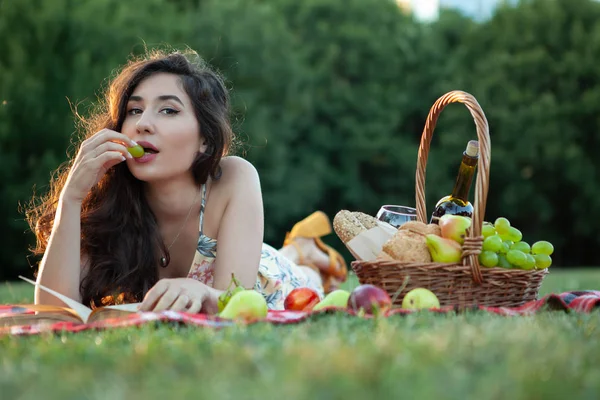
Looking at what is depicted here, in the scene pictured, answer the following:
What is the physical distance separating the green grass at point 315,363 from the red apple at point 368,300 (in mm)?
440

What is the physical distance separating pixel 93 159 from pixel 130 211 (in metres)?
0.56

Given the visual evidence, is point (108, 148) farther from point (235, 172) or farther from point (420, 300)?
point (420, 300)

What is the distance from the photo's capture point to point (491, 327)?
2.21 m

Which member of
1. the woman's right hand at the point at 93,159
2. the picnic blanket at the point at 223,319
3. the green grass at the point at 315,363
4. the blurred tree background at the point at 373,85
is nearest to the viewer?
the green grass at the point at 315,363

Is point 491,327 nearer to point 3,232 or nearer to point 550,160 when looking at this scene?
point 3,232

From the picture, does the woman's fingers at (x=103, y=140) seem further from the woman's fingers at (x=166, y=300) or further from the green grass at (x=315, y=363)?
the green grass at (x=315, y=363)

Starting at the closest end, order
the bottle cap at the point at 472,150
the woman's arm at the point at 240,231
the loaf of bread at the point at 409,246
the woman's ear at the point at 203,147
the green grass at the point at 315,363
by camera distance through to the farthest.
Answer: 1. the green grass at the point at 315,363
2. the loaf of bread at the point at 409,246
3. the woman's arm at the point at 240,231
4. the bottle cap at the point at 472,150
5. the woman's ear at the point at 203,147

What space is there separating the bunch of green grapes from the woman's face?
152 cm

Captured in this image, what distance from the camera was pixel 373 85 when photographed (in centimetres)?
2541

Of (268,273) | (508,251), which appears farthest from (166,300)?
(268,273)

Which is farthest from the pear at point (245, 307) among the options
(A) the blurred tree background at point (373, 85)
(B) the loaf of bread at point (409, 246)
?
(A) the blurred tree background at point (373, 85)

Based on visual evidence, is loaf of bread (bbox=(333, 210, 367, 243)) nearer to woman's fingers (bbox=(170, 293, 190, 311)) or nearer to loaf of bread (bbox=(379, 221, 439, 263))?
loaf of bread (bbox=(379, 221, 439, 263))

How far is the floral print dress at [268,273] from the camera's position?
157 inches

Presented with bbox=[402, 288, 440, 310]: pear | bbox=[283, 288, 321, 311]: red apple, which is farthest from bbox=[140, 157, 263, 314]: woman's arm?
bbox=[402, 288, 440, 310]: pear
